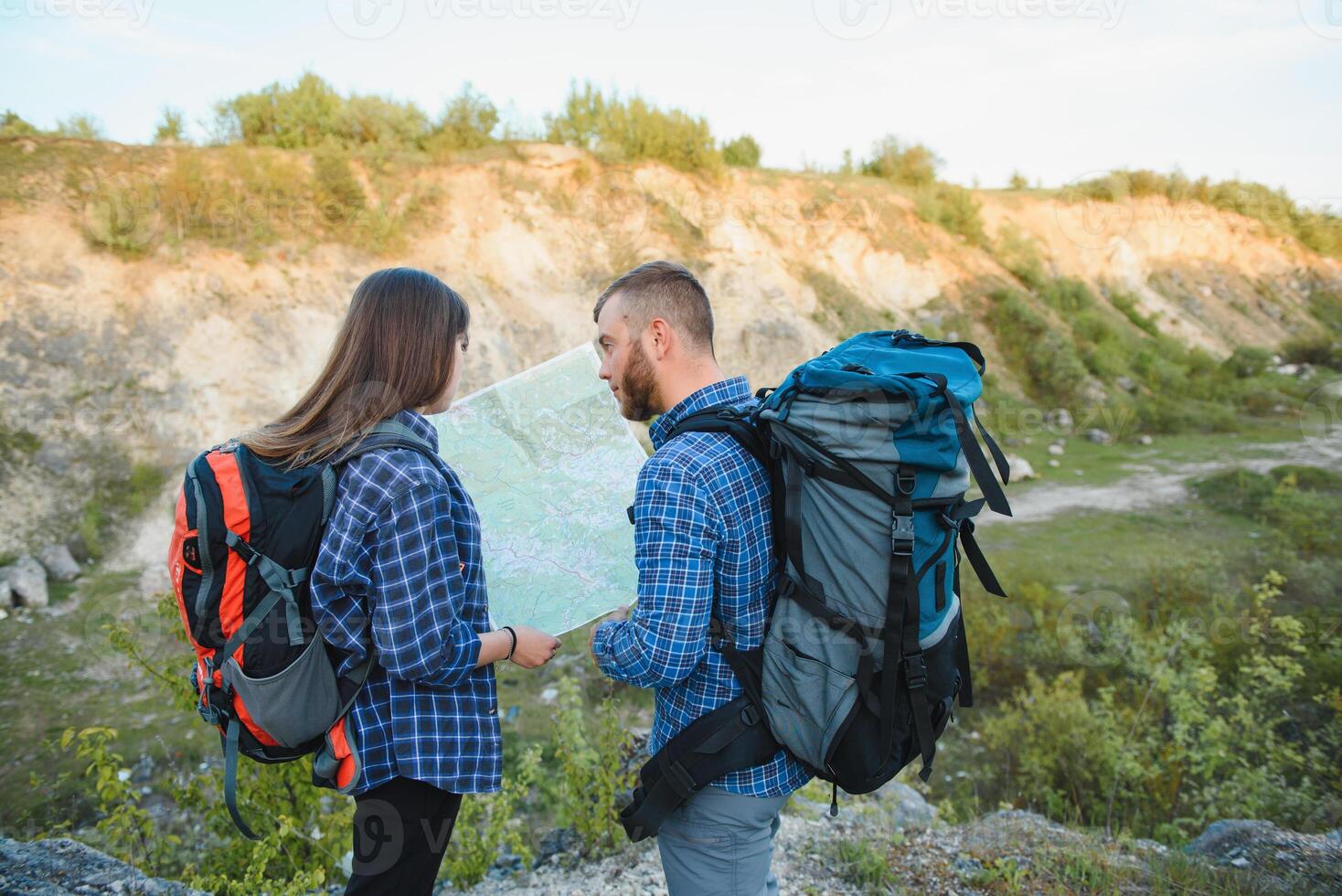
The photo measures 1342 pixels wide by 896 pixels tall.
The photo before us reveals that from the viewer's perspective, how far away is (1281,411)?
18.8m

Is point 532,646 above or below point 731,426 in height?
below

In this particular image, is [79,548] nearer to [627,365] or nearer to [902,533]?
[627,365]

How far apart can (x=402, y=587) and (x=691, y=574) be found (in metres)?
0.71

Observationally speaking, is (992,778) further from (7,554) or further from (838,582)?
(7,554)

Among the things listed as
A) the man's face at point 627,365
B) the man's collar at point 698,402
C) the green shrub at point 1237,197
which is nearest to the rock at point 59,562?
the man's face at point 627,365

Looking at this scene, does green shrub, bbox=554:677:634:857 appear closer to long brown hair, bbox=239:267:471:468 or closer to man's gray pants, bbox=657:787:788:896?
man's gray pants, bbox=657:787:788:896

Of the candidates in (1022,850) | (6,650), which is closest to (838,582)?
(1022,850)

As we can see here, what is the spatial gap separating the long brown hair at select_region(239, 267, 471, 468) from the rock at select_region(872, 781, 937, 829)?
3973 mm

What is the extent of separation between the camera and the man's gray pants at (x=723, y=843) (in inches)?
76.9

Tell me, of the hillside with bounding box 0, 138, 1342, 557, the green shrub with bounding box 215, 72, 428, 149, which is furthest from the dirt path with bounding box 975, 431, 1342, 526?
the green shrub with bounding box 215, 72, 428, 149

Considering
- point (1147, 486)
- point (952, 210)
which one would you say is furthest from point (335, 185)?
point (952, 210)

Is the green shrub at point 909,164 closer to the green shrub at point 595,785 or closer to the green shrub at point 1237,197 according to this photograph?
the green shrub at point 1237,197

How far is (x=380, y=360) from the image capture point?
196 centimetres

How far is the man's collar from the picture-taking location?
213 centimetres
